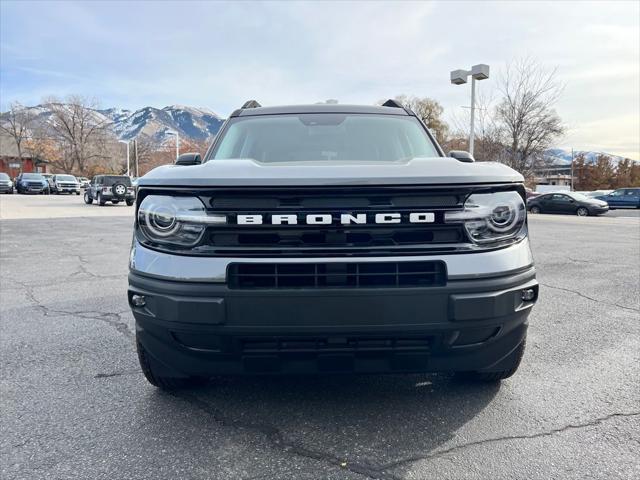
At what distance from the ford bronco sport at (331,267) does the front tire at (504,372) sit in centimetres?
32

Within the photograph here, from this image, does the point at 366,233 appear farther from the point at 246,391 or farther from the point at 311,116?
the point at 311,116

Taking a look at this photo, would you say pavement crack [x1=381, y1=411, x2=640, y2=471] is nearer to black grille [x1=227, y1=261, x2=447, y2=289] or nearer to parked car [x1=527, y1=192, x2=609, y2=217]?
black grille [x1=227, y1=261, x2=447, y2=289]

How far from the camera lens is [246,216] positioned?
1.96 m

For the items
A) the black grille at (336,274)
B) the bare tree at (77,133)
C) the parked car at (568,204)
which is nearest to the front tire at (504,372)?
the black grille at (336,274)

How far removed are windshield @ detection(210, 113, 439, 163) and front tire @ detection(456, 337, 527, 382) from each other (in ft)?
4.65

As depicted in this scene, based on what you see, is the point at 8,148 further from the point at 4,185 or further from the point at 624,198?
the point at 624,198

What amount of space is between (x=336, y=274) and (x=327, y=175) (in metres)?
0.44

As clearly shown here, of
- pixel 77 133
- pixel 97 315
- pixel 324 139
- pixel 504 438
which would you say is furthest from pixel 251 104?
pixel 77 133

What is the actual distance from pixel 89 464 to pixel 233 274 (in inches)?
42.3

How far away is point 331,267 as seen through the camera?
6.37ft

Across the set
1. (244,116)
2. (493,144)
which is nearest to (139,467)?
(244,116)

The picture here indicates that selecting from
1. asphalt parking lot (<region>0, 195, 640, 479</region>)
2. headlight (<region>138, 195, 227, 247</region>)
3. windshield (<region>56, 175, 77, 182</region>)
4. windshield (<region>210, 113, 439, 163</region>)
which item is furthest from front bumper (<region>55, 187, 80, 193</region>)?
headlight (<region>138, 195, 227, 247</region>)

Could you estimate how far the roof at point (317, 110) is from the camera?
3656 millimetres

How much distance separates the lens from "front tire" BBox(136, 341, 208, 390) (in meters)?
2.45
